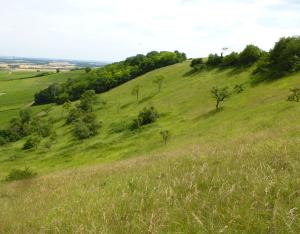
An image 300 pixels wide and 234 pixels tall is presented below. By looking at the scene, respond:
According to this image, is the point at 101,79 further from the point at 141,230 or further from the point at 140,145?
the point at 141,230

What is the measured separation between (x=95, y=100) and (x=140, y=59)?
4152cm

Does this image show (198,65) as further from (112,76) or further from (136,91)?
(112,76)

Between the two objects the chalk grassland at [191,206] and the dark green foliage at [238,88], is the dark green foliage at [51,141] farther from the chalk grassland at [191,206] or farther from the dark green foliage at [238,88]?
the chalk grassland at [191,206]

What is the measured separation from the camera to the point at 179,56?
133125 mm

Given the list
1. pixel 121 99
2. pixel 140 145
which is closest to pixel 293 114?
pixel 140 145

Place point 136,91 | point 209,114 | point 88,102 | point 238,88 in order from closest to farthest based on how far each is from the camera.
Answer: point 209,114
point 238,88
point 136,91
point 88,102

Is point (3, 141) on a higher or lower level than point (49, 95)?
lower

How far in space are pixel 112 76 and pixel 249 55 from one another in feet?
185

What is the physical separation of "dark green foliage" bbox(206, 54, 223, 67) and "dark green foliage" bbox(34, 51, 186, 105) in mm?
33643

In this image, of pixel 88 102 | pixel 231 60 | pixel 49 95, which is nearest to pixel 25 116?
pixel 88 102

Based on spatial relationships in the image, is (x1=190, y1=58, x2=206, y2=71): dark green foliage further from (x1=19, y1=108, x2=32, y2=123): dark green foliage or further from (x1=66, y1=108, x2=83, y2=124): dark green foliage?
(x1=19, y1=108, x2=32, y2=123): dark green foliage

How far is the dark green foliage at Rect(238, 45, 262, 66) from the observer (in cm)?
8169

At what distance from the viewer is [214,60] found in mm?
94500

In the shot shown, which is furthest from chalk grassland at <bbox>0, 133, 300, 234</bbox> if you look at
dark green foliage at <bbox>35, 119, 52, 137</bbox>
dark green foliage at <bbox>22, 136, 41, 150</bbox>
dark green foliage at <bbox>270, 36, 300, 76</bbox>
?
A: dark green foliage at <bbox>35, 119, 52, 137</bbox>
